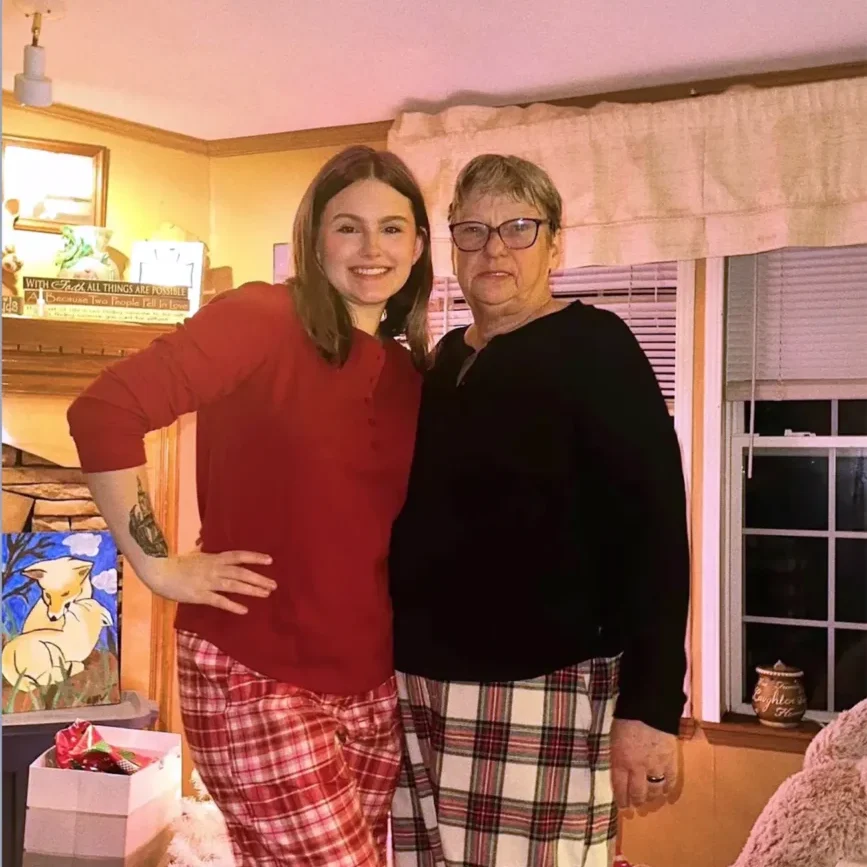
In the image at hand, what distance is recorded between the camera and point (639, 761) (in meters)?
1.13

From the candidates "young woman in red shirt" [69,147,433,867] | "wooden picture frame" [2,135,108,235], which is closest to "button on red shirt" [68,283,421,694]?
"young woman in red shirt" [69,147,433,867]

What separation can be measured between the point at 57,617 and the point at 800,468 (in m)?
1.59

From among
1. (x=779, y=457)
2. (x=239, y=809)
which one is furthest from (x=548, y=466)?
(x=779, y=457)

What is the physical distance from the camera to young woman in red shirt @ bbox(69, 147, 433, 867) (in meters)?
1.10

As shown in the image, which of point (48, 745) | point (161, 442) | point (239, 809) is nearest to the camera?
point (239, 809)

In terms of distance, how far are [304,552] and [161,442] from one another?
0.64 m

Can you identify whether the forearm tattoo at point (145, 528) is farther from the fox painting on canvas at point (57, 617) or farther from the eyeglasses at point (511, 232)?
the fox painting on canvas at point (57, 617)

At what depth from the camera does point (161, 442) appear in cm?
169

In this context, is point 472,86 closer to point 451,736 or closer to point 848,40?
point 848,40

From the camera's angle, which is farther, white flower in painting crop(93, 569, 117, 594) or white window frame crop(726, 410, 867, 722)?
white window frame crop(726, 410, 867, 722)

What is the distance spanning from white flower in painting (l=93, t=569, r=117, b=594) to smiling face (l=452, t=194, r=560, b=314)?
99 cm

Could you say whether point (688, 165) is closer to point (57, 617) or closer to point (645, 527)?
point (645, 527)

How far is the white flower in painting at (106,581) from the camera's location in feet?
5.94

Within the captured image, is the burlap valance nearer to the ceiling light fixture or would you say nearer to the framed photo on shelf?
the framed photo on shelf
